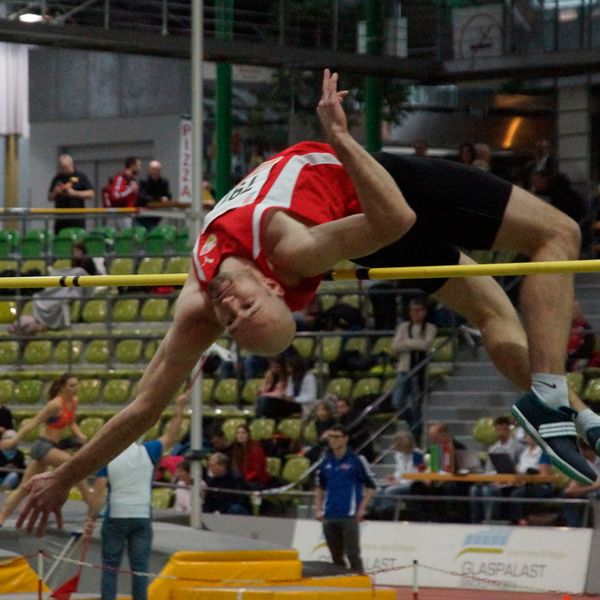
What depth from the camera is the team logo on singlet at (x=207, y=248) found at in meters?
4.73

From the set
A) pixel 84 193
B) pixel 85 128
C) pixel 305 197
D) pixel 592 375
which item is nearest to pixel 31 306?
pixel 84 193

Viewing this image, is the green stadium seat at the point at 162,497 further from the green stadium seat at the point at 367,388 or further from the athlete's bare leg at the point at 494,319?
the athlete's bare leg at the point at 494,319

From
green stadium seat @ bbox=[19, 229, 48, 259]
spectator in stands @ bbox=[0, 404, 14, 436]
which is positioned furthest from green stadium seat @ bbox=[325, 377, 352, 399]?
green stadium seat @ bbox=[19, 229, 48, 259]

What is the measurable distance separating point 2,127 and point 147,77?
108 inches

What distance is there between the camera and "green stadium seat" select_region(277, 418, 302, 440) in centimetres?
1309

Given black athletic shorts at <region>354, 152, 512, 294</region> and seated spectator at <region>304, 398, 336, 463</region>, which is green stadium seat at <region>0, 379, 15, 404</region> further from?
black athletic shorts at <region>354, 152, 512, 294</region>

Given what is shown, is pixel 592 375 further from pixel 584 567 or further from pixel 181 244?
pixel 181 244

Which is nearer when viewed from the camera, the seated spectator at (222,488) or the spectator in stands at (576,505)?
the spectator in stands at (576,505)

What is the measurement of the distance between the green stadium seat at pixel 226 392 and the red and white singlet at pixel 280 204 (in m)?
9.40

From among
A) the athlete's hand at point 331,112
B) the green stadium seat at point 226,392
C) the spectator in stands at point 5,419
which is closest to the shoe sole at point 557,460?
the athlete's hand at point 331,112

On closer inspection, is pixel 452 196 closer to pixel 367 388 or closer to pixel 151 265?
pixel 367 388

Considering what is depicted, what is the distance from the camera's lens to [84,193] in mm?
16859

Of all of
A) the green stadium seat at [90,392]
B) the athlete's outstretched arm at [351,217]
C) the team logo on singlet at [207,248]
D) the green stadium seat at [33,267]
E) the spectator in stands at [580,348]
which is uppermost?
the athlete's outstretched arm at [351,217]

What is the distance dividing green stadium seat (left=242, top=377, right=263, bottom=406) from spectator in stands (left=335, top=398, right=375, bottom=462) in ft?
4.75
